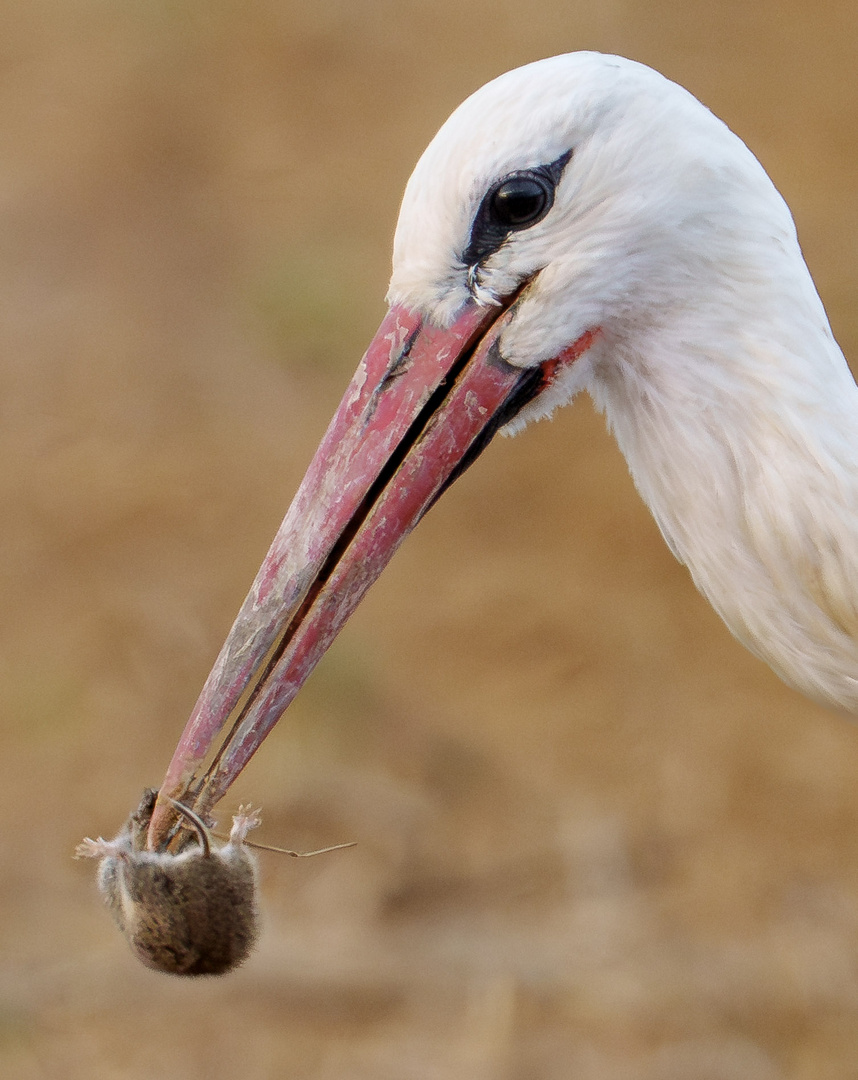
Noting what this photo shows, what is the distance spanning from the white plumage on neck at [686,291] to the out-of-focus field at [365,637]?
188 centimetres

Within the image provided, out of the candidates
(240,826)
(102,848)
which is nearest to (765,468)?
(240,826)

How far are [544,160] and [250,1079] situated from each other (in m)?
2.30

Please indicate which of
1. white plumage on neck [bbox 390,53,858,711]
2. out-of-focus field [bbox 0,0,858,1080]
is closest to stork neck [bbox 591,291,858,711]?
white plumage on neck [bbox 390,53,858,711]

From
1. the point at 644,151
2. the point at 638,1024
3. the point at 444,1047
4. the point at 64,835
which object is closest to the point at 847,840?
the point at 638,1024

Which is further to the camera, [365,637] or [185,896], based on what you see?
[365,637]

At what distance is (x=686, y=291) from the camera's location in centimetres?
145

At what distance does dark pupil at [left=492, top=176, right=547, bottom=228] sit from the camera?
1.43 metres

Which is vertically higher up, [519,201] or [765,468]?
[519,201]

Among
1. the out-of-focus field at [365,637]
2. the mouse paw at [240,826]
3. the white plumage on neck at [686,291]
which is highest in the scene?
the white plumage on neck at [686,291]

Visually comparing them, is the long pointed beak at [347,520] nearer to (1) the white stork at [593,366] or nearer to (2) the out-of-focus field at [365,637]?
(1) the white stork at [593,366]

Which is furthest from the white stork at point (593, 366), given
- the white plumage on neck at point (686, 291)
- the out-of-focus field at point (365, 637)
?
the out-of-focus field at point (365, 637)

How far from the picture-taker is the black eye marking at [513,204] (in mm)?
1435

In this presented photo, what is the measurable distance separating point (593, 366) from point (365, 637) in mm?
2388

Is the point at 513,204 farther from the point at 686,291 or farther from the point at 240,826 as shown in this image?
the point at 240,826
